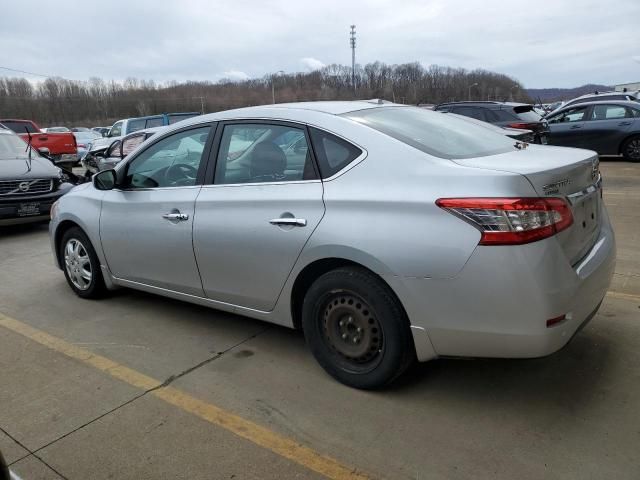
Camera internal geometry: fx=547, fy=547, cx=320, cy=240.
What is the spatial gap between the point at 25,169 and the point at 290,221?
6.76m

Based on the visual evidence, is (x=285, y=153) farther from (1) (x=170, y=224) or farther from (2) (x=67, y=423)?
(2) (x=67, y=423)

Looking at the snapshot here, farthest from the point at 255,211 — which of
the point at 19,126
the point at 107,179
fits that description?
the point at 19,126

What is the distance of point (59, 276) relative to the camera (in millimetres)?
5727

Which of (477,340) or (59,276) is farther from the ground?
(477,340)

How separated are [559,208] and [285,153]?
1.61m

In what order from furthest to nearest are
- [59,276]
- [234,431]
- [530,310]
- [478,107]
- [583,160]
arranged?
[478,107], [59,276], [583,160], [234,431], [530,310]

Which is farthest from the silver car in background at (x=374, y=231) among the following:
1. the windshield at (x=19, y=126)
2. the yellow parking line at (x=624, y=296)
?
the windshield at (x=19, y=126)

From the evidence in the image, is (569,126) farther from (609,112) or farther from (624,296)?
(624,296)

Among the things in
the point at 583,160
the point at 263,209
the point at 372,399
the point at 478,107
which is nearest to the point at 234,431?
the point at 372,399

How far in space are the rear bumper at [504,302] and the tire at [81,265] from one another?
3.03m

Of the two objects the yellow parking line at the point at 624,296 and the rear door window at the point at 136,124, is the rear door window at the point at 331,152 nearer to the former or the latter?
the yellow parking line at the point at 624,296

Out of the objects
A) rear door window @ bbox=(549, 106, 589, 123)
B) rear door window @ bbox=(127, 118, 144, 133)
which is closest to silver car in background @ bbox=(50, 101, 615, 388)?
rear door window @ bbox=(549, 106, 589, 123)

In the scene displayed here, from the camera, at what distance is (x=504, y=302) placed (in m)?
2.49

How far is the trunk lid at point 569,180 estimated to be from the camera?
260 centimetres
